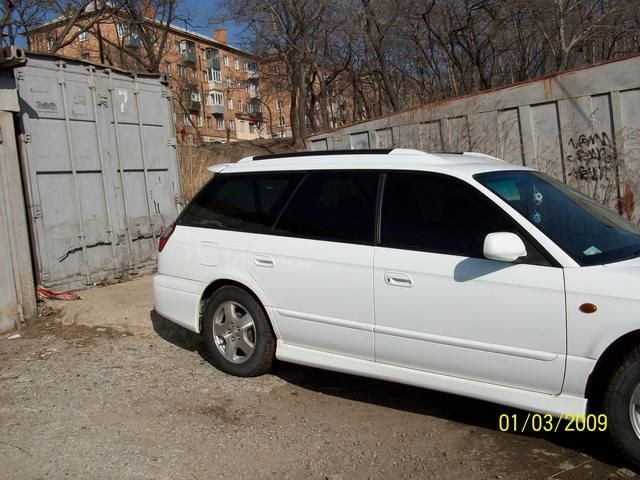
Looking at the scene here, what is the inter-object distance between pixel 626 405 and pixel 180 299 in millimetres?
3521

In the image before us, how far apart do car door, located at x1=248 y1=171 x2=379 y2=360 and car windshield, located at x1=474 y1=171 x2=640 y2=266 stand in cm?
93

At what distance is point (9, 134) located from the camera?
6863 millimetres

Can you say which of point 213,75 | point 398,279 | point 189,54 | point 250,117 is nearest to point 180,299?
point 398,279

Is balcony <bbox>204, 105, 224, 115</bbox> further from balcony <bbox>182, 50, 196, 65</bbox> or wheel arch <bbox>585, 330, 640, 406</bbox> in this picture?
wheel arch <bbox>585, 330, 640, 406</bbox>

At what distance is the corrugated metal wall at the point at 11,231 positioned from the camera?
6.73 m

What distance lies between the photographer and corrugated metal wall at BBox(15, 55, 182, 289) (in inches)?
295

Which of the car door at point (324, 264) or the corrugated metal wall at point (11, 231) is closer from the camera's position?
the car door at point (324, 264)

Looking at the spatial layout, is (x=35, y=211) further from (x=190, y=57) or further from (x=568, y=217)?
(x=190, y=57)

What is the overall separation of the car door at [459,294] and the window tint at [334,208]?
16cm

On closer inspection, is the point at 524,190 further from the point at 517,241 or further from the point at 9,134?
the point at 9,134

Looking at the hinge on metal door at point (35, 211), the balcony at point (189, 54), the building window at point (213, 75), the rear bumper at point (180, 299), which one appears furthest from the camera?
the building window at point (213, 75)

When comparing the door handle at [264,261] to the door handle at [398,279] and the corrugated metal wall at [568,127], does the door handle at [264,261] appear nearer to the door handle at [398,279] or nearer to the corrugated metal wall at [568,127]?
the door handle at [398,279]
